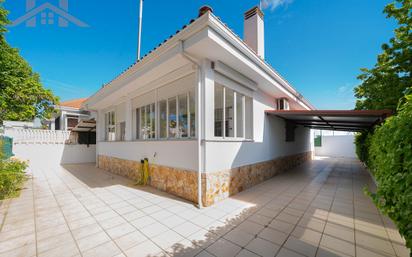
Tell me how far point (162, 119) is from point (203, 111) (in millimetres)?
2325

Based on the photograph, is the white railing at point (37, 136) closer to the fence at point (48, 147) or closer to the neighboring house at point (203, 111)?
the fence at point (48, 147)

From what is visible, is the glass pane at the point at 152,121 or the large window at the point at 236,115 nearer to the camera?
the large window at the point at 236,115

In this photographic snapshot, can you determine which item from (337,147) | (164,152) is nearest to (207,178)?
(164,152)

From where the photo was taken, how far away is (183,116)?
5555 mm

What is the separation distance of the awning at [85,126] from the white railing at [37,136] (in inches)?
30.1

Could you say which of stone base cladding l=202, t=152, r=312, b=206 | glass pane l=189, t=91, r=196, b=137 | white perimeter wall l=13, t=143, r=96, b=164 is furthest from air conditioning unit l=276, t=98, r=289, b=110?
white perimeter wall l=13, t=143, r=96, b=164

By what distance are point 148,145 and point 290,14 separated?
8426 mm

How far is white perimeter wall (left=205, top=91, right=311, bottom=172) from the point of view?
4.70 meters

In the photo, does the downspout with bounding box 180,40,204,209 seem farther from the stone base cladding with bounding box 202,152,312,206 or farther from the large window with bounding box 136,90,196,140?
the large window with bounding box 136,90,196,140

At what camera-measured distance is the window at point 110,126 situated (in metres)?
9.54

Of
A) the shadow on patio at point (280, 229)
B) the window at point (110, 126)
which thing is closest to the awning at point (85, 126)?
the window at point (110, 126)

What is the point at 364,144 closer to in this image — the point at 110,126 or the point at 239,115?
the point at 239,115

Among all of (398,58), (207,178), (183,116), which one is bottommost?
(207,178)

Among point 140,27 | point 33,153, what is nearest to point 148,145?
point 140,27
